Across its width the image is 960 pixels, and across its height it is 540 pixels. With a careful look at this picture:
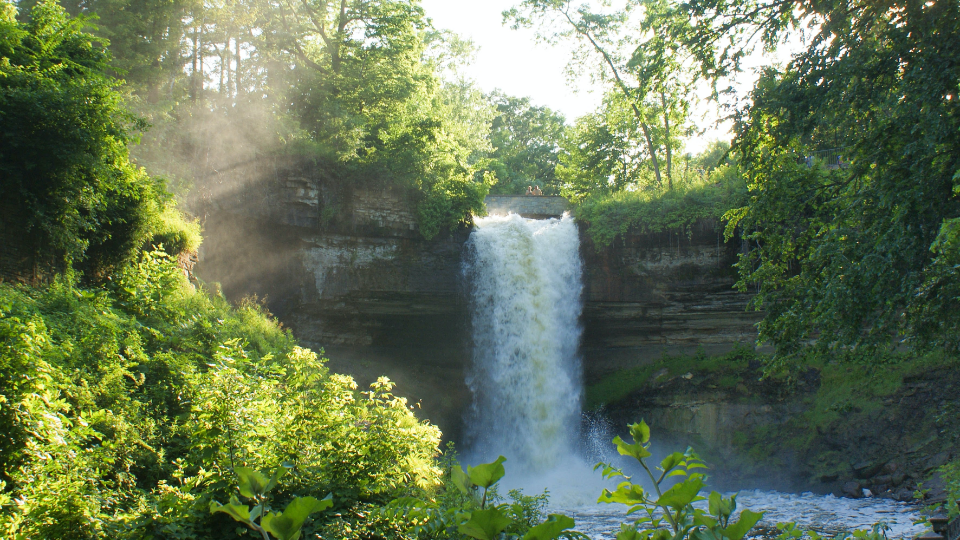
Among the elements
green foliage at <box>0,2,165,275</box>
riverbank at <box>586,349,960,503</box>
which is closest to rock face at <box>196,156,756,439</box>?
riverbank at <box>586,349,960,503</box>

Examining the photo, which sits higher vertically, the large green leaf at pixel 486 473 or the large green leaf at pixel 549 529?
the large green leaf at pixel 486 473

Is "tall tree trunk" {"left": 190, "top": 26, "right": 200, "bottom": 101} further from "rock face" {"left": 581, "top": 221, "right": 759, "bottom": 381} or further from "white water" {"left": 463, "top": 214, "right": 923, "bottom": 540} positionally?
"rock face" {"left": 581, "top": 221, "right": 759, "bottom": 381}

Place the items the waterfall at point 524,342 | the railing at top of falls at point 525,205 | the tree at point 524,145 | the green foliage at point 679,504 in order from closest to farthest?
the green foliage at point 679,504, the waterfall at point 524,342, the railing at top of falls at point 525,205, the tree at point 524,145

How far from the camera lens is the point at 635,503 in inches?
65.3

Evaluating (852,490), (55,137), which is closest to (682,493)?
(55,137)

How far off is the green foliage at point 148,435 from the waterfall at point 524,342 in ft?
39.0

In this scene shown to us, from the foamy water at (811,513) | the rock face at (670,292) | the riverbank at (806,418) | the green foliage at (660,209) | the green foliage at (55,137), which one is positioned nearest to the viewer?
the green foliage at (55,137)

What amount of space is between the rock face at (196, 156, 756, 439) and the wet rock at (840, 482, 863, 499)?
19.6ft

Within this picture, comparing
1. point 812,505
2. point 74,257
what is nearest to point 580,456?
point 812,505

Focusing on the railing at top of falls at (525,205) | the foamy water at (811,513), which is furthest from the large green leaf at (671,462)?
the railing at top of falls at (525,205)

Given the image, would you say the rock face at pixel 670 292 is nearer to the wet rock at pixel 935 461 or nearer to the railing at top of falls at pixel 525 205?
the railing at top of falls at pixel 525 205

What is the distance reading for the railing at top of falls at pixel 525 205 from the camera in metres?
25.8

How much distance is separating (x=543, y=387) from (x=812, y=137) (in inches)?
450

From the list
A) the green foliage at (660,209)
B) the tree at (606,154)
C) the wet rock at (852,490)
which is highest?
the tree at (606,154)
